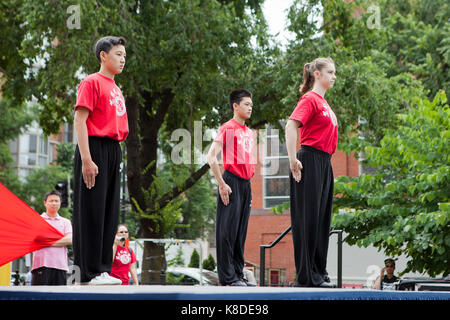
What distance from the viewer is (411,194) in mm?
12781

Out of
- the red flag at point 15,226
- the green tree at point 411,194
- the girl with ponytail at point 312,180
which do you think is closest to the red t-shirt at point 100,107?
the girl with ponytail at point 312,180

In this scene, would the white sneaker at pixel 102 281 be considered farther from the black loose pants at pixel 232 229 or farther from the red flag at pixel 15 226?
the black loose pants at pixel 232 229

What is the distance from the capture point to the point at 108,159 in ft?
17.2

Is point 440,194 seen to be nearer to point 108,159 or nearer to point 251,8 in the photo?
point 108,159

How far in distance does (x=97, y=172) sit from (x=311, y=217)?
1818 mm

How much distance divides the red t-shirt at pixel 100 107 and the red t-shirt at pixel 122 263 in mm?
4214

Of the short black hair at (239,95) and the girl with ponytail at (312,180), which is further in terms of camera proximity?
the short black hair at (239,95)

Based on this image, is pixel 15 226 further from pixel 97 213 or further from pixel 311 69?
pixel 311 69

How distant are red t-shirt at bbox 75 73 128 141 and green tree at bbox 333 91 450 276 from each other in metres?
6.26

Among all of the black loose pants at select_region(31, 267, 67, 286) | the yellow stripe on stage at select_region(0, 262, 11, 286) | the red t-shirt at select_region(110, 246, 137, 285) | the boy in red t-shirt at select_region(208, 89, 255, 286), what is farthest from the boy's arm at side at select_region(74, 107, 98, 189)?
the red t-shirt at select_region(110, 246, 137, 285)

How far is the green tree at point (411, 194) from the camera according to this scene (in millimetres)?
11406

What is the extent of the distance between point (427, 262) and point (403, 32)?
12.3 metres

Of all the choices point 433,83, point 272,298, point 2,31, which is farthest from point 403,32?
Answer: point 272,298

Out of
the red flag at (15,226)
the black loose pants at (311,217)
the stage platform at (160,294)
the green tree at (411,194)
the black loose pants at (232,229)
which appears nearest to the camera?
the stage platform at (160,294)
